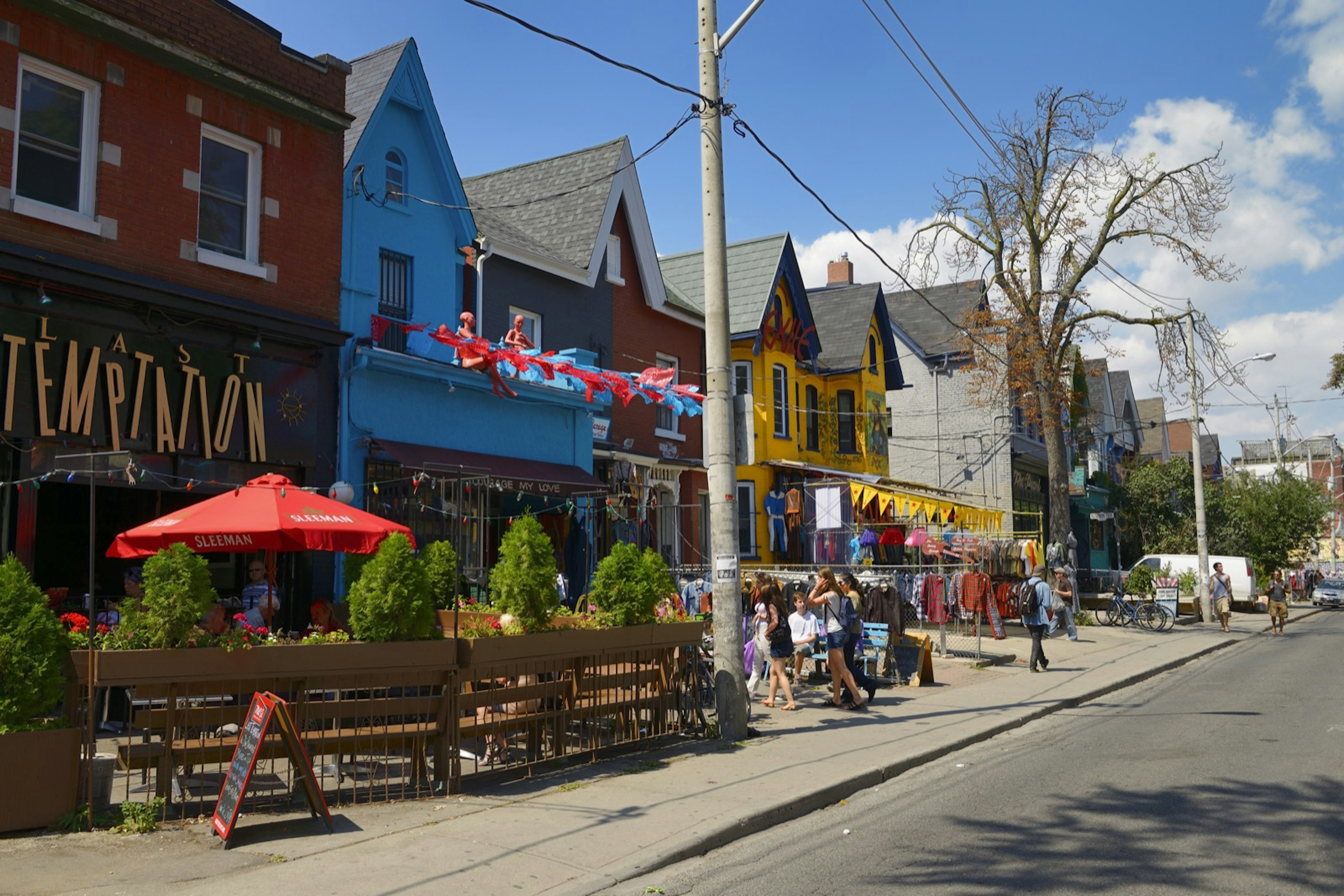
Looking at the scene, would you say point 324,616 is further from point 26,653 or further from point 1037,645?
point 1037,645

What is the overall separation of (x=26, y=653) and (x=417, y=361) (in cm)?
946

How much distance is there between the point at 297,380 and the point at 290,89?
3.93 meters

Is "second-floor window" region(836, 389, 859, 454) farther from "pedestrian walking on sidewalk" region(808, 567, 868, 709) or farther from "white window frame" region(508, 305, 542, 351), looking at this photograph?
"pedestrian walking on sidewalk" region(808, 567, 868, 709)

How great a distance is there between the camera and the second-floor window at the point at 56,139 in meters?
11.6

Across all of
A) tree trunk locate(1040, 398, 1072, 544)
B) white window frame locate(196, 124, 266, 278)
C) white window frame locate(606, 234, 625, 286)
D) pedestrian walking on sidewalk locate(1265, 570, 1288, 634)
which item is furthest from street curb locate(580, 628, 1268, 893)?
pedestrian walking on sidewalk locate(1265, 570, 1288, 634)

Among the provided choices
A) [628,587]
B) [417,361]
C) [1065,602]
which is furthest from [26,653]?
[1065,602]

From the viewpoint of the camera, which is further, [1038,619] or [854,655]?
[1038,619]

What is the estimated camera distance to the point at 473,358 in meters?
16.7

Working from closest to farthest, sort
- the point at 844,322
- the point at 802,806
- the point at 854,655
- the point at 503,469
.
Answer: the point at 802,806, the point at 854,655, the point at 503,469, the point at 844,322

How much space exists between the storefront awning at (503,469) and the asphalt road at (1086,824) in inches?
318

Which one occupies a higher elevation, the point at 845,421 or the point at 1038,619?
the point at 845,421

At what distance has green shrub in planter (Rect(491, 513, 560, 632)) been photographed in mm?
9250

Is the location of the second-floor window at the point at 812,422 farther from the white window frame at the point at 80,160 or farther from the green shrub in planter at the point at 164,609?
the green shrub in planter at the point at 164,609

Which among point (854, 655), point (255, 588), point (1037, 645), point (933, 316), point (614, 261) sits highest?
point (933, 316)
